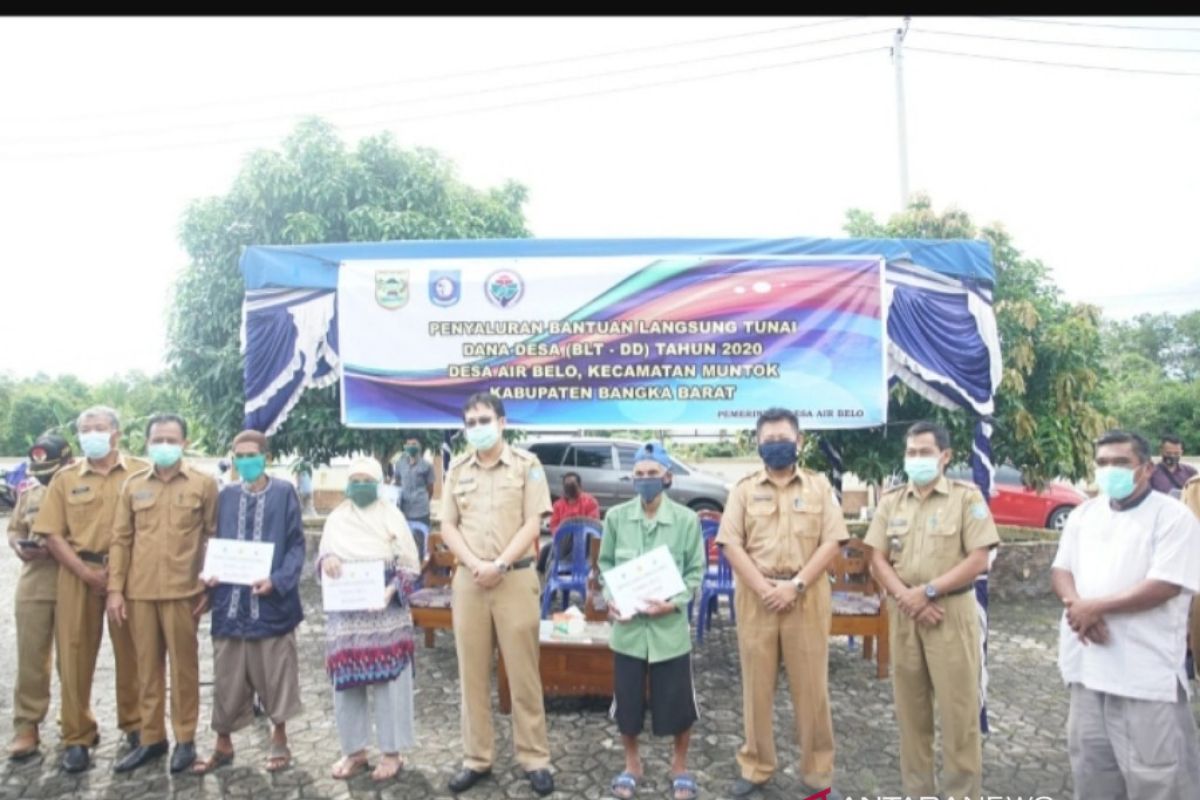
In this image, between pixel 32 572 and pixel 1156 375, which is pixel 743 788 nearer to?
pixel 32 572

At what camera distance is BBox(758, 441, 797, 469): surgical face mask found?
12.6 feet

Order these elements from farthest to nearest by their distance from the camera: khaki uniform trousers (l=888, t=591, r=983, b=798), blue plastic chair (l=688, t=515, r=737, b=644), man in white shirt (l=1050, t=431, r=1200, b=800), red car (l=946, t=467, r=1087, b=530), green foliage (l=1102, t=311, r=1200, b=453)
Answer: green foliage (l=1102, t=311, r=1200, b=453) → red car (l=946, t=467, r=1087, b=530) → blue plastic chair (l=688, t=515, r=737, b=644) → khaki uniform trousers (l=888, t=591, r=983, b=798) → man in white shirt (l=1050, t=431, r=1200, b=800)

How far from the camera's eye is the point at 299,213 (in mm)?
7547

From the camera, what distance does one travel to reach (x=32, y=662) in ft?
14.1

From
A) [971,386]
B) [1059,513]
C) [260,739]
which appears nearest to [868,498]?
[1059,513]

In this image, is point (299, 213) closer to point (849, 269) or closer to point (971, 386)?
point (849, 269)

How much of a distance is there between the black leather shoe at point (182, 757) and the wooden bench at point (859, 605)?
3.79 metres

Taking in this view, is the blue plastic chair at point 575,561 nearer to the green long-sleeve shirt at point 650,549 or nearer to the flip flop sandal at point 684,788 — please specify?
the green long-sleeve shirt at point 650,549

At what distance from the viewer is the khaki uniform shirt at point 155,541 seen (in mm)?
4078

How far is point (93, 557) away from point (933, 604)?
427cm

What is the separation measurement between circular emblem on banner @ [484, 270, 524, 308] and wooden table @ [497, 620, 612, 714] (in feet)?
7.36

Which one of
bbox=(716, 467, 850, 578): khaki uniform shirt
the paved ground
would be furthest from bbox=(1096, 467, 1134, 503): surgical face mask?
the paved ground

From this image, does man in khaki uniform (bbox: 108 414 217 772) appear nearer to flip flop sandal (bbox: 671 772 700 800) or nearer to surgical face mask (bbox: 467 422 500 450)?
surgical face mask (bbox: 467 422 500 450)

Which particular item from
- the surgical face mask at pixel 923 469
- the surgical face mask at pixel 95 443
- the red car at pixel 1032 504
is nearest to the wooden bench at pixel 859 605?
the surgical face mask at pixel 923 469
